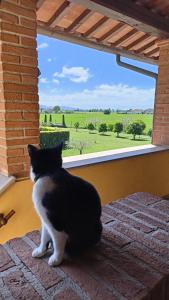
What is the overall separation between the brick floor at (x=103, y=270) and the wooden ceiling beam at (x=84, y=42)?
180 centimetres

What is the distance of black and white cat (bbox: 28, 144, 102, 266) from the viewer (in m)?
0.92

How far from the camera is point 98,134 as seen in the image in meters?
2.75

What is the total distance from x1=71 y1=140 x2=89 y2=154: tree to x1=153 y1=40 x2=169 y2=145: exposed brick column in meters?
1.09

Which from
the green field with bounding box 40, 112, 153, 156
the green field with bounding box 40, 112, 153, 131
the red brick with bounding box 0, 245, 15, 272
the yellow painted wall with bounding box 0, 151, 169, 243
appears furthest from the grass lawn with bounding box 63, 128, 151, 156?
the red brick with bounding box 0, 245, 15, 272

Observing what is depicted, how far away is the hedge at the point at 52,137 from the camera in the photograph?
76.0 inches

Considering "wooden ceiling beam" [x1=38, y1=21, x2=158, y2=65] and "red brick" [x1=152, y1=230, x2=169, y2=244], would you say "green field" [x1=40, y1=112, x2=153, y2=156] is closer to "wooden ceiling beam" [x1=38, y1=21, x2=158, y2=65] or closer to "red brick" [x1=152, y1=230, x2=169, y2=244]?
"wooden ceiling beam" [x1=38, y1=21, x2=158, y2=65]

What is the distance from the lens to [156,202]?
5.35ft

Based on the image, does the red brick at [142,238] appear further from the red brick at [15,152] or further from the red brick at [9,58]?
the red brick at [9,58]

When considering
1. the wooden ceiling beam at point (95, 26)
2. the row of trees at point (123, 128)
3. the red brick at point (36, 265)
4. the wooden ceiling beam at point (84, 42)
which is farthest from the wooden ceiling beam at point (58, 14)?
the red brick at point (36, 265)

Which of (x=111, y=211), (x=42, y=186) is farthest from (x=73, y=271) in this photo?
(x=111, y=211)

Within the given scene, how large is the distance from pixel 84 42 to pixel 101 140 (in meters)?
1.14

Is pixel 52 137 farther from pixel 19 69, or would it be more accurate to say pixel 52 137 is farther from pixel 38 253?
pixel 38 253

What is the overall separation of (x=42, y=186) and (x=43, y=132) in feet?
3.55

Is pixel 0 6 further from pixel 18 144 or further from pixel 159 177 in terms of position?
pixel 159 177
